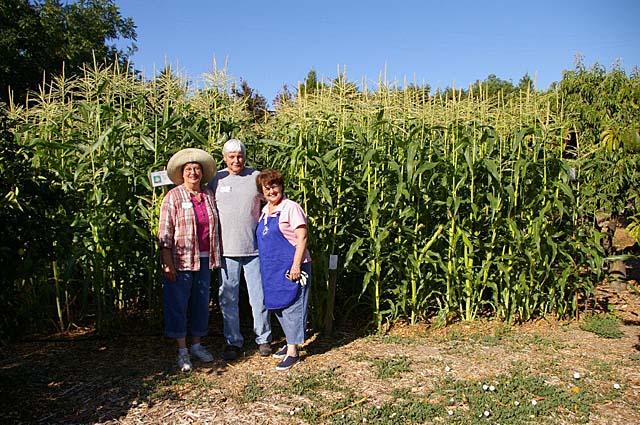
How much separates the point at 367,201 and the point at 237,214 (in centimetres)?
113

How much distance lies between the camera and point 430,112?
5500 millimetres

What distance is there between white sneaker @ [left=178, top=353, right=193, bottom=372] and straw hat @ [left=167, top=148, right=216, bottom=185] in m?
1.34

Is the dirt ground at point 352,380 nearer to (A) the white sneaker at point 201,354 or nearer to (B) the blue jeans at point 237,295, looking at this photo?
(A) the white sneaker at point 201,354

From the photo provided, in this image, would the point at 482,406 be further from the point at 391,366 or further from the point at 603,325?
the point at 603,325

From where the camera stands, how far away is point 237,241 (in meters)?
4.38

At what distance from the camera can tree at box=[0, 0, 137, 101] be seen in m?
17.1

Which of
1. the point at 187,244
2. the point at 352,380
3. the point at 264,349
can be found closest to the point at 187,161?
the point at 187,244

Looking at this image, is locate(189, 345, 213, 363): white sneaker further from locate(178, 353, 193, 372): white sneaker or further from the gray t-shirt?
the gray t-shirt

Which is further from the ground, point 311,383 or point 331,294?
point 331,294

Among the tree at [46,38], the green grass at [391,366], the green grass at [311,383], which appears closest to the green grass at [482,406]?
the green grass at [391,366]

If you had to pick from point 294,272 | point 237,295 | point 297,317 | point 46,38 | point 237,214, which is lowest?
point 297,317

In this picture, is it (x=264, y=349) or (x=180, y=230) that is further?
(x=264, y=349)

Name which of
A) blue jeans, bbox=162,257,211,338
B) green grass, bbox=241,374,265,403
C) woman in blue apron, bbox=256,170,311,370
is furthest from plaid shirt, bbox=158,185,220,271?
green grass, bbox=241,374,265,403

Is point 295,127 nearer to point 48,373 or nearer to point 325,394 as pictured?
point 325,394
